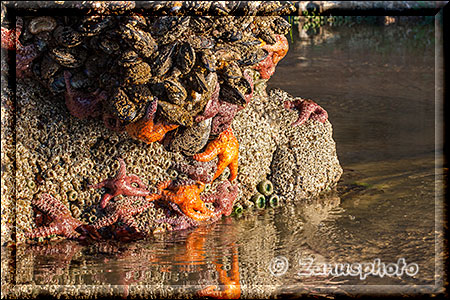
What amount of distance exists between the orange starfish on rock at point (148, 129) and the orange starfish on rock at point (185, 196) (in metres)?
0.39

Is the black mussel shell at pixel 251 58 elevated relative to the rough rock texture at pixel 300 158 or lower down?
elevated

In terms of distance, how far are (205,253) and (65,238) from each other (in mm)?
957

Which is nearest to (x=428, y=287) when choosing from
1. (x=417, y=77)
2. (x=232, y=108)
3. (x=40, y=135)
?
(x=232, y=108)

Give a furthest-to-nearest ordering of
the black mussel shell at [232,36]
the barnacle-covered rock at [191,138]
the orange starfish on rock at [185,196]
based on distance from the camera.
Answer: the orange starfish on rock at [185,196] → the barnacle-covered rock at [191,138] → the black mussel shell at [232,36]

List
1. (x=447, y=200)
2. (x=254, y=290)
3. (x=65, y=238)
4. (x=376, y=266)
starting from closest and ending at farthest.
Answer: (x=254, y=290), (x=376, y=266), (x=65, y=238), (x=447, y=200)

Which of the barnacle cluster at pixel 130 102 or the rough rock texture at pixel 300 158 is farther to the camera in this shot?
the rough rock texture at pixel 300 158

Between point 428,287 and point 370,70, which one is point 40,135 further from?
point 370,70

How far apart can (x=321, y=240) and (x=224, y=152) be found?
93 cm

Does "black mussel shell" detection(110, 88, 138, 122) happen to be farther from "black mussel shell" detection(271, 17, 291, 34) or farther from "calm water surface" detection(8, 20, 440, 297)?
"black mussel shell" detection(271, 17, 291, 34)

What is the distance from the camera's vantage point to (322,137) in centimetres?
534

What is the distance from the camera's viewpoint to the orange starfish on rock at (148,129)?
13.2ft

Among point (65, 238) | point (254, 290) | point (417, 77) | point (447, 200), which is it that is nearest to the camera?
point (254, 290)

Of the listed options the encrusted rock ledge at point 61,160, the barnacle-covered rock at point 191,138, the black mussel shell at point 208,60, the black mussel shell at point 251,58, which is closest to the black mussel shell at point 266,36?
the black mussel shell at point 251,58

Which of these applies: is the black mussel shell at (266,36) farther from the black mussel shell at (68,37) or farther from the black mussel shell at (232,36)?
the black mussel shell at (68,37)
